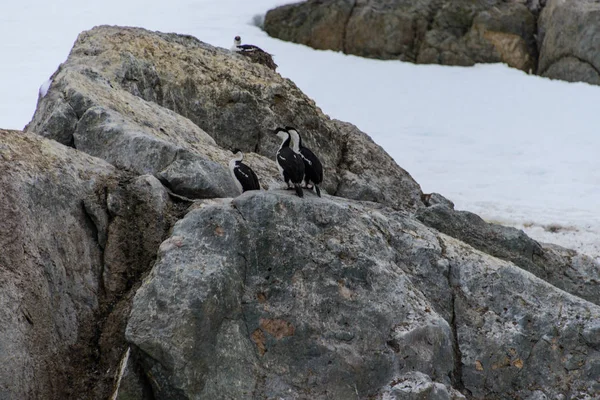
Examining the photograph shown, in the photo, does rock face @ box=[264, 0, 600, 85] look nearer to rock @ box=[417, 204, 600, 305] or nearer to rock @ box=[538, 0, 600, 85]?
rock @ box=[538, 0, 600, 85]

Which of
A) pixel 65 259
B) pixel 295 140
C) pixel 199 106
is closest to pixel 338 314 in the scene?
pixel 65 259

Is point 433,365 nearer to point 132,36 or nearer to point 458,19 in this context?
point 132,36

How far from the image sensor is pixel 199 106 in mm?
17016

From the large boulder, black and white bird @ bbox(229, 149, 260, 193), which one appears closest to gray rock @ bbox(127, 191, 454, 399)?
the large boulder

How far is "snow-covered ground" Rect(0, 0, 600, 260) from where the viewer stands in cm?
3162

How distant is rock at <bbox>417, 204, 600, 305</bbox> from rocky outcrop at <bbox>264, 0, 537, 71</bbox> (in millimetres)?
28398

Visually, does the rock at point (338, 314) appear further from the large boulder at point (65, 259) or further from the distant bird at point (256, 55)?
the distant bird at point (256, 55)

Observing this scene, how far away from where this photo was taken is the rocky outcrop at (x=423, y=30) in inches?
1645

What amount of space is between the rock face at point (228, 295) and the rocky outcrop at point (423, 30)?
30582 mm

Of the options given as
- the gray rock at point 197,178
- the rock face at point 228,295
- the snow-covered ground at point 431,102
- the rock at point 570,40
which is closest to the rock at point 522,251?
the rock face at point 228,295

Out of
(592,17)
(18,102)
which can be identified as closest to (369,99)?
(592,17)

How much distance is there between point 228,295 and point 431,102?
32537mm

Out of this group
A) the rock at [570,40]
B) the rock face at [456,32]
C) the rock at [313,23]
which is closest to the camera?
the rock at [570,40]

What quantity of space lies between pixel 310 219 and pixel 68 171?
3.14 meters
